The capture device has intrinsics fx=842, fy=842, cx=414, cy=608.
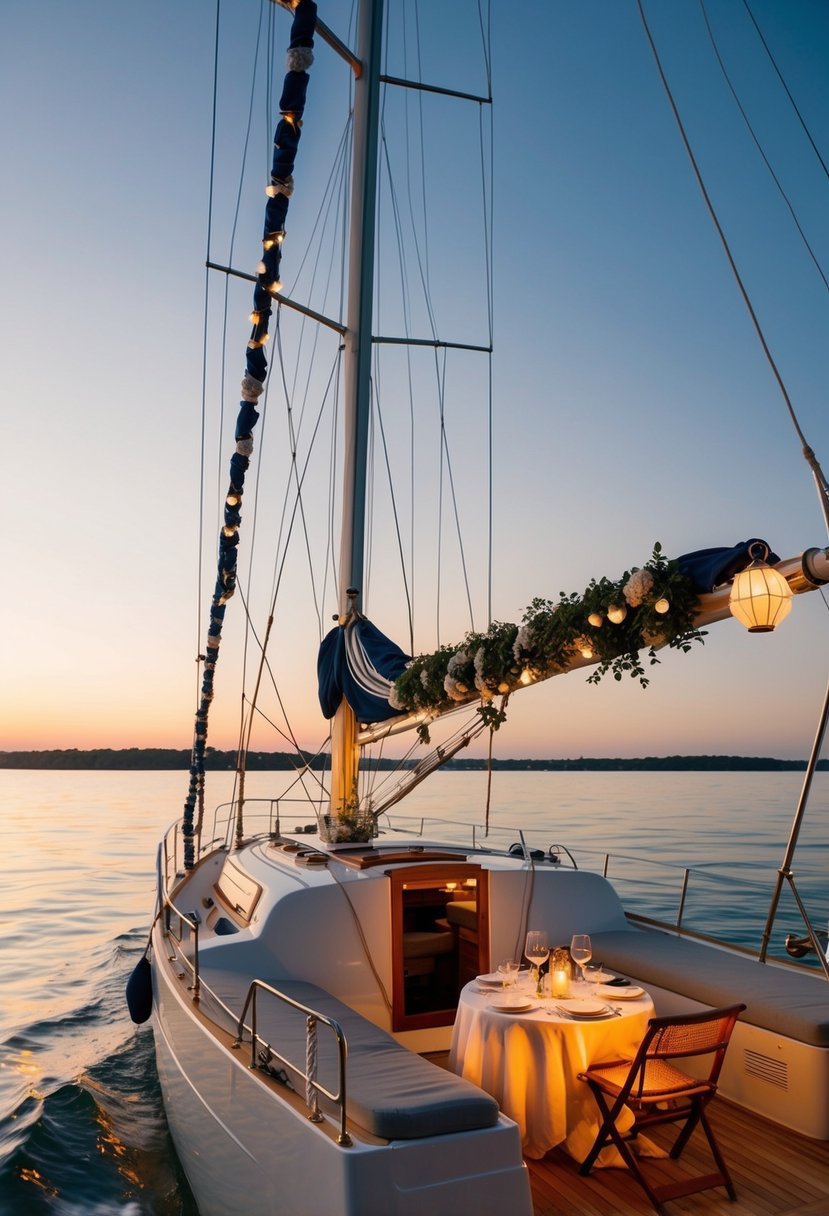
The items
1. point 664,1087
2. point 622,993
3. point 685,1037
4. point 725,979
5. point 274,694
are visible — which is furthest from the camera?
point 274,694

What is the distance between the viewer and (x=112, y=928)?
13.9 m

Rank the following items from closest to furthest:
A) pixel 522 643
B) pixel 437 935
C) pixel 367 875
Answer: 1. pixel 522 643
2. pixel 367 875
3. pixel 437 935

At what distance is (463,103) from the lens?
32.6ft

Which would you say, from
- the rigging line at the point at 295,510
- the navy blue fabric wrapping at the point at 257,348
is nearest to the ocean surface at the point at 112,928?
the navy blue fabric wrapping at the point at 257,348

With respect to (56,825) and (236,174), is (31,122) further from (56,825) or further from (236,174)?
(56,825)

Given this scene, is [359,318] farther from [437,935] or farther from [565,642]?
[437,935]

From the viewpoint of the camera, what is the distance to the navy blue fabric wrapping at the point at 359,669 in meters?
6.64

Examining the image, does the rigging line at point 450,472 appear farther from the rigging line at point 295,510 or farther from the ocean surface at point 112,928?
the ocean surface at point 112,928

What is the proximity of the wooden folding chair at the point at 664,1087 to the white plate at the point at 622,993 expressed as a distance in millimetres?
379

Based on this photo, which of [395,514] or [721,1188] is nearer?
[721,1188]

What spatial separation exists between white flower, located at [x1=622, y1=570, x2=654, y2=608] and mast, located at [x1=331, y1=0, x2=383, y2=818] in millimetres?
4026

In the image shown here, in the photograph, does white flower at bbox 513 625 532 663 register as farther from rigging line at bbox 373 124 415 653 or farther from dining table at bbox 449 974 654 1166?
→ rigging line at bbox 373 124 415 653

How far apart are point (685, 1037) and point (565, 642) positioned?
1899 millimetres

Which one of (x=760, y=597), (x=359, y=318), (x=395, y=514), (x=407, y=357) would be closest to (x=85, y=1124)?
(x=395, y=514)
